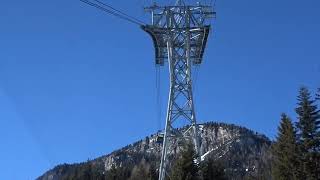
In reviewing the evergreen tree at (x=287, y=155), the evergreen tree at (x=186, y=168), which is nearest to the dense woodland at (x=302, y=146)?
the evergreen tree at (x=287, y=155)

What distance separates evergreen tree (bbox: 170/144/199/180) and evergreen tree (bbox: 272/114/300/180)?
12.8 metres

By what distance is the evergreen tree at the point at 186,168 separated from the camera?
34928 millimetres

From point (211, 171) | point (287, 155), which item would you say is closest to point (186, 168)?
point (211, 171)

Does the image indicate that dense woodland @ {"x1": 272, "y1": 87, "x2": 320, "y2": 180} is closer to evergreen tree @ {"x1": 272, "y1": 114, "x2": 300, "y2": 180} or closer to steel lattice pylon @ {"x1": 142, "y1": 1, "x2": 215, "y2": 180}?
evergreen tree @ {"x1": 272, "y1": 114, "x2": 300, "y2": 180}

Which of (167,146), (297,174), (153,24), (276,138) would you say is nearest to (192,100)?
(167,146)

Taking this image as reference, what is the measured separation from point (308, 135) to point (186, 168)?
15.3 metres

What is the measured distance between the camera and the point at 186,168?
3538 centimetres

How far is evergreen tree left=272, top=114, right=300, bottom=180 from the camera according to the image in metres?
46.2

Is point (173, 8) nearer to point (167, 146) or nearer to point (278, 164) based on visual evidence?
point (167, 146)

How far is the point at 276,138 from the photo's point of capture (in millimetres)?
52719

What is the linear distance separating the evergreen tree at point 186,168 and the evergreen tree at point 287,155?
1278 cm

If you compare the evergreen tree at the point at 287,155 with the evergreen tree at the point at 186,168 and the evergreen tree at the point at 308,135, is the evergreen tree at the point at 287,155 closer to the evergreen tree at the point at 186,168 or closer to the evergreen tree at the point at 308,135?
the evergreen tree at the point at 308,135

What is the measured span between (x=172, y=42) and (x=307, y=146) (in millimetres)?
19852

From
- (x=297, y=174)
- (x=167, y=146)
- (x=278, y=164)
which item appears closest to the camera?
(x=167, y=146)
